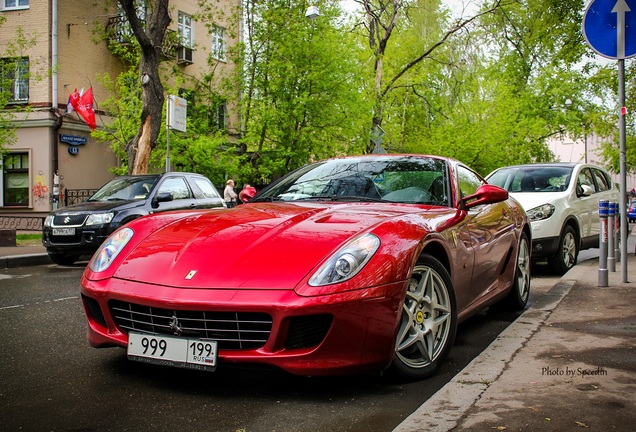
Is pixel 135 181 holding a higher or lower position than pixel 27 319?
higher

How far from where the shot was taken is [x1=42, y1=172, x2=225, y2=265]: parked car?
10.5 m

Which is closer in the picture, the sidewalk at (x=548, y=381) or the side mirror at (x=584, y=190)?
the sidewalk at (x=548, y=381)

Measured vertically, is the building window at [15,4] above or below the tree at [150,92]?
above

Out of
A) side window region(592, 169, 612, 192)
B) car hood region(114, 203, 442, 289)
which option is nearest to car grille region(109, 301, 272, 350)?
car hood region(114, 203, 442, 289)

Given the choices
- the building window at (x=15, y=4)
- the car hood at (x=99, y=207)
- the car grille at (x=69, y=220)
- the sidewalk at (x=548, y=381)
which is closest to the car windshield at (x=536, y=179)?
the sidewalk at (x=548, y=381)

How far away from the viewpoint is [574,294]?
6246mm

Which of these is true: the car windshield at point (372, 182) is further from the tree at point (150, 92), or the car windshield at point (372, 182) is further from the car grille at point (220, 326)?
the tree at point (150, 92)

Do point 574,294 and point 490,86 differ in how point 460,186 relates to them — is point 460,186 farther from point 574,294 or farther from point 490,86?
point 490,86

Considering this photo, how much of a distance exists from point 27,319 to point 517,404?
4.26 meters

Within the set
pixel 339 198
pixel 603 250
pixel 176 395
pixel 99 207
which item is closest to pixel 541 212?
pixel 603 250

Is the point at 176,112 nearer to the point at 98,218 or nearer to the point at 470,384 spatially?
the point at 98,218

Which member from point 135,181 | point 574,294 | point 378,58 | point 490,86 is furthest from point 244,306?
point 490,86

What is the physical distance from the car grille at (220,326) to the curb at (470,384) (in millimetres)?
804

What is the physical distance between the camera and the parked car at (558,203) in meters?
8.93
